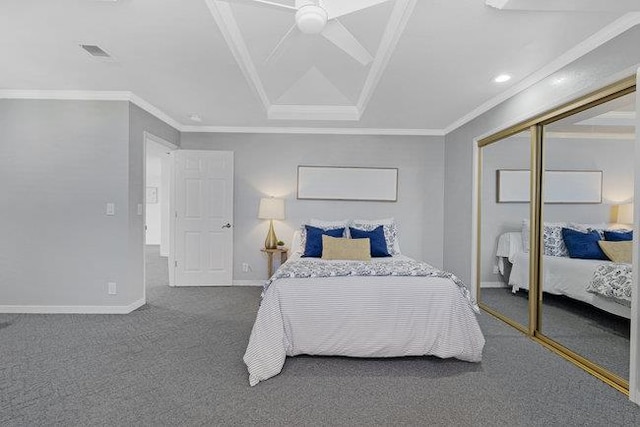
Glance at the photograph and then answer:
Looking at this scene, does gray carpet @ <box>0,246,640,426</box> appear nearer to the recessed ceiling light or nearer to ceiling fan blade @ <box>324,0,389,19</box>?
ceiling fan blade @ <box>324,0,389,19</box>

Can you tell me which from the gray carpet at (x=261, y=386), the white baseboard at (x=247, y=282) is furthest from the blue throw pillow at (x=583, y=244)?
the white baseboard at (x=247, y=282)

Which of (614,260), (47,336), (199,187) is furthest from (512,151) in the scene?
(47,336)

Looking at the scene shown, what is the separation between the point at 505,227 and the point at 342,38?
2.74 metres

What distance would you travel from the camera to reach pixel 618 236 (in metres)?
2.31

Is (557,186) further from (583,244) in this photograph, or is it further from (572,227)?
(583,244)

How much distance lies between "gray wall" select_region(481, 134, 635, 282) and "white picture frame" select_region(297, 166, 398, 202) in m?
1.36

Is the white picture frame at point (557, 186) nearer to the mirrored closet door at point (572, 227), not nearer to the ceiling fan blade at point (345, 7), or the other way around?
the mirrored closet door at point (572, 227)

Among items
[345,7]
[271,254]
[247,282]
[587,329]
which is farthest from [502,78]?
[247,282]

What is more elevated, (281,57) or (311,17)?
(281,57)

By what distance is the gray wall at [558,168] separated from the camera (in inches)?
90.5

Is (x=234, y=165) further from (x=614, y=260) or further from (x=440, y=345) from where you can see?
(x=614, y=260)

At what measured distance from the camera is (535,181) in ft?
9.82

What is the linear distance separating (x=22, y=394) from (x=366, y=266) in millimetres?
2450

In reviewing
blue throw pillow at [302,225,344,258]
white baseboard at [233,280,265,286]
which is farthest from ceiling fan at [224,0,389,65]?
white baseboard at [233,280,265,286]
